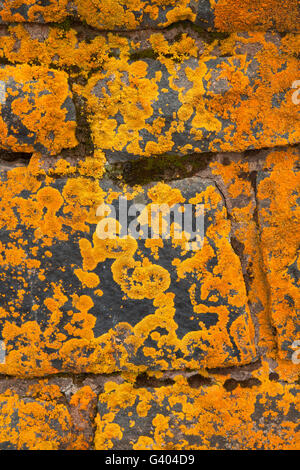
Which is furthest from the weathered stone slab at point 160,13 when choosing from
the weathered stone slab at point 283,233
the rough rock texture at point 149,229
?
the weathered stone slab at point 283,233

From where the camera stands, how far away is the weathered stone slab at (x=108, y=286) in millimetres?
1075

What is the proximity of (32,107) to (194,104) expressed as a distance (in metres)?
0.44

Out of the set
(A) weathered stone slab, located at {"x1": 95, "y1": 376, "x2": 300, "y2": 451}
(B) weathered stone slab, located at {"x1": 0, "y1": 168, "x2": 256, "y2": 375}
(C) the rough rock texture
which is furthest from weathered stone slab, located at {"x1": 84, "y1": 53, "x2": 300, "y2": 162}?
(A) weathered stone slab, located at {"x1": 95, "y1": 376, "x2": 300, "y2": 451}

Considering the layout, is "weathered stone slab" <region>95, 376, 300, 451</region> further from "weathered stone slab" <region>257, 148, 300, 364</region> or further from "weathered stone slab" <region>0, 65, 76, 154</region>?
"weathered stone slab" <region>0, 65, 76, 154</region>

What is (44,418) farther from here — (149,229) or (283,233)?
(283,233)

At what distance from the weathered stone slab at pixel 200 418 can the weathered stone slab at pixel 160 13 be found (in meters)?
1.01

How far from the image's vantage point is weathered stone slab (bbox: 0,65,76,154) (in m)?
1.03

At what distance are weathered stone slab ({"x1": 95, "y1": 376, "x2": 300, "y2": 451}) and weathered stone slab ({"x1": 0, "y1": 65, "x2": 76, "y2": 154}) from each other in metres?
0.76

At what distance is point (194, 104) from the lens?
41.9 inches

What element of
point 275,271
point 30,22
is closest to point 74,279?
point 275,271

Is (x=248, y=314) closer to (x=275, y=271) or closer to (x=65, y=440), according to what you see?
(x=275, y=271)

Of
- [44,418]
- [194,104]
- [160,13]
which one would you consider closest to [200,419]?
[44,418]

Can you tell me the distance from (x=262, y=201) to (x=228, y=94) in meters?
0.31

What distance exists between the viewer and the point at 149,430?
1.10 m
